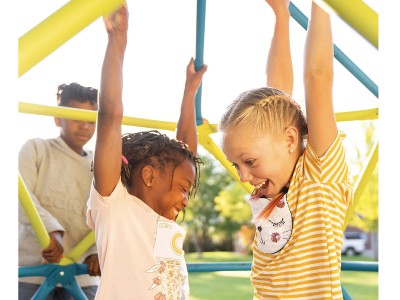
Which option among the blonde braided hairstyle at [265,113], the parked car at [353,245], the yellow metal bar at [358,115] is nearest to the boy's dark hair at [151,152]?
the blonde braided hairstyle at [265,113]

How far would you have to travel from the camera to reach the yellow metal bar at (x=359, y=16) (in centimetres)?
36

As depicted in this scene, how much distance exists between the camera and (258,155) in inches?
31.4

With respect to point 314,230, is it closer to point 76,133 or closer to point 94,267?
point 94,267

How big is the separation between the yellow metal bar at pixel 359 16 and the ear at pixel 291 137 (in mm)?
432

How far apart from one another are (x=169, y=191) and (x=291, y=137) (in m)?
0.35

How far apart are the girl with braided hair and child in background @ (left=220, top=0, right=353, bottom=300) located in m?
0.20

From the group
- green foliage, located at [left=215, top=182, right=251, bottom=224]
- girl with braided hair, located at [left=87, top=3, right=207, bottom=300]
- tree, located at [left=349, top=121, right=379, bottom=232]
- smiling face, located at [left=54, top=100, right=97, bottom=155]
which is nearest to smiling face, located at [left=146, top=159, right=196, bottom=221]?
girl with braided hair, located at [left=87, top=3, right=207, bottom=300]

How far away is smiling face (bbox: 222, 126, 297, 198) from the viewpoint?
2.61 feet

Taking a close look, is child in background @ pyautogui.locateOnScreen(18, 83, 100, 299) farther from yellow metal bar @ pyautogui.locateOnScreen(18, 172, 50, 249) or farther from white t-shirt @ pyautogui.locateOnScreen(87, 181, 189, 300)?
white t-shirt @ pyautogui.locateOnScreen(87, 181, 189, 300)

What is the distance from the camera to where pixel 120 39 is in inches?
33.6

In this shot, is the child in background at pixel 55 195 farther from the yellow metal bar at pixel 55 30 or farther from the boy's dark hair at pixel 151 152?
the yellow metal bar at pixel 55 30
